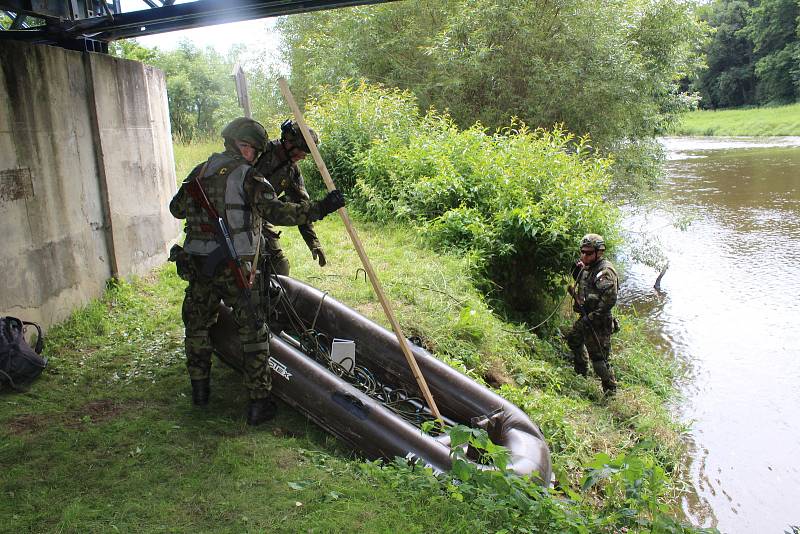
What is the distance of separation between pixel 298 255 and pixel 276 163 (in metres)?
3.10

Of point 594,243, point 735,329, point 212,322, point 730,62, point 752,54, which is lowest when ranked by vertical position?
point 735,329

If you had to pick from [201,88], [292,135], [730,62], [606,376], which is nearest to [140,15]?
[292,135]

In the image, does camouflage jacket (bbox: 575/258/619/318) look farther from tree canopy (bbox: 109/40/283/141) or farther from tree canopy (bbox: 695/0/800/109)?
tree canopy (bbox: 695/0/800/109)

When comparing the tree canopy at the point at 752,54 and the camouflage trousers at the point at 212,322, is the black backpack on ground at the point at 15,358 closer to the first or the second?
the camouflage trousers at the point at 212,322

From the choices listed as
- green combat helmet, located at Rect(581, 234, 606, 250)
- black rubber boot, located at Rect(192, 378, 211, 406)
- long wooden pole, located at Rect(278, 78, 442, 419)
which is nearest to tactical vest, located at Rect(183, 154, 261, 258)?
long wooden pole, located at Rect(278, 78, 442, 419)

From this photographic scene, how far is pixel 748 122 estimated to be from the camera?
32500 mm

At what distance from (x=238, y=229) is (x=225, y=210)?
142 millimetres

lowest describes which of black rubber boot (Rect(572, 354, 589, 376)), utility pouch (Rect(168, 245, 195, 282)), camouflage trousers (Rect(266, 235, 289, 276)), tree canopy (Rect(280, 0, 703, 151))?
black rubber boot (Rect(572, 354, 589, 376))

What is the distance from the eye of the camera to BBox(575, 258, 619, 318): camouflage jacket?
6.64 meters

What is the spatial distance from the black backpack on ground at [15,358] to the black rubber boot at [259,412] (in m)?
1.68

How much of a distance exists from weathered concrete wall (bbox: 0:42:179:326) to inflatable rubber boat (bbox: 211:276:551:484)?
1717 millimetres

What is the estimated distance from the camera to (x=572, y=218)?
8078 millimetres

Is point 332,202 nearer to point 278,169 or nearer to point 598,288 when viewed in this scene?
point 278,169

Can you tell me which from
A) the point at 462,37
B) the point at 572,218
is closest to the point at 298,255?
the point at 572,218
